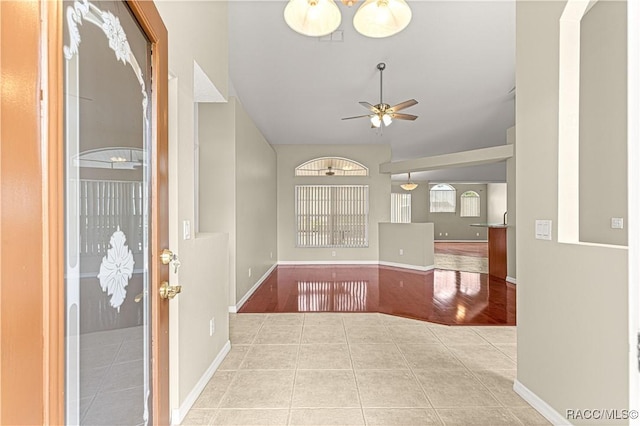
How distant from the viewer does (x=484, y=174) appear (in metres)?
11.2

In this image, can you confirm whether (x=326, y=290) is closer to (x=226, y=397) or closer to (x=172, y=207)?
(x=226, y=397)

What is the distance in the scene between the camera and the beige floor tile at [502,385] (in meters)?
2.00

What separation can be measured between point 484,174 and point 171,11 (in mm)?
11777

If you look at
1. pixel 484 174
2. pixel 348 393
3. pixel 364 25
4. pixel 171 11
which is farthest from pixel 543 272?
pixel 484 174

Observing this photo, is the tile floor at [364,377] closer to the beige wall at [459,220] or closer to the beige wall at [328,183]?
the beige wall at [328,183]

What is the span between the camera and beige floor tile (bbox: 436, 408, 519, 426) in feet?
5.93

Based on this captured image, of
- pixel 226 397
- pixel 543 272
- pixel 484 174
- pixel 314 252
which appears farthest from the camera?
pixel 484 174

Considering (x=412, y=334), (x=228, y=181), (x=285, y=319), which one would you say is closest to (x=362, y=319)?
(x=412, y=334)

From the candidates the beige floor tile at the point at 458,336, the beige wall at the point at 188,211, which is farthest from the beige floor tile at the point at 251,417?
the beige floor tile at the point at 458,336

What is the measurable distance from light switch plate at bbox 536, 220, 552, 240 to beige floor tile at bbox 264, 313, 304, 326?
7.98ft

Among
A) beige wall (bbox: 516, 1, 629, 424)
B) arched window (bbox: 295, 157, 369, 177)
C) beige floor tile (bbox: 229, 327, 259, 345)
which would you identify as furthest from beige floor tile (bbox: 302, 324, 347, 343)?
arched window (bbox: 295, 157, 369, 177)

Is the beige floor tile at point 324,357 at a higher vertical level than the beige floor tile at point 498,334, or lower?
higher

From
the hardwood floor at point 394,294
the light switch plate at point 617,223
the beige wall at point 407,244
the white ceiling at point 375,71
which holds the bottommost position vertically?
the hardwood floor at point 394,294

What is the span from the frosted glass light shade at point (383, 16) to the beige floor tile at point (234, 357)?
2.71 meters
